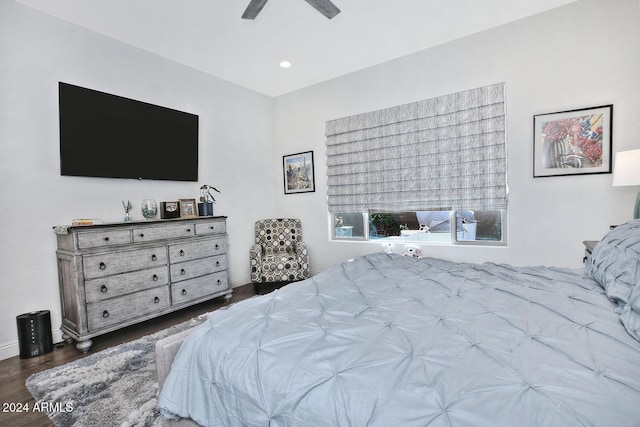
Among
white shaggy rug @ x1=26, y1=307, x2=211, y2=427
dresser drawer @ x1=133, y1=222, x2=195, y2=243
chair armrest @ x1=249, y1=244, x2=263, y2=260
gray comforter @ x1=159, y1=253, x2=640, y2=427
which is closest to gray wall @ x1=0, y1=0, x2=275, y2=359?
dresser drawer @ x1=133, y1=222, x2=195, y2=243

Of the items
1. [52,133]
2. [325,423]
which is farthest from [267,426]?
[52,133]

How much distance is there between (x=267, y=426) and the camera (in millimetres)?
941

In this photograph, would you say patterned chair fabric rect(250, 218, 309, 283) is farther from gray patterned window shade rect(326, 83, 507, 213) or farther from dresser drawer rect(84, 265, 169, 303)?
dresser drawer rect(84, 265, 169, 303)

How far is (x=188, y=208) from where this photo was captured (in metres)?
3.56

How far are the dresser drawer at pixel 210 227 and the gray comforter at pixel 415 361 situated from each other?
7.16 feet

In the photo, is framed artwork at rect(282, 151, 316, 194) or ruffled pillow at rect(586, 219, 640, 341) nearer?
ruffled pillow at rect(586, 219, 640, 341)

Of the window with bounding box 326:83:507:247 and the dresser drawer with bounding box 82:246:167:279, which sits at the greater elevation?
the window with bounding box 326:83:507:247

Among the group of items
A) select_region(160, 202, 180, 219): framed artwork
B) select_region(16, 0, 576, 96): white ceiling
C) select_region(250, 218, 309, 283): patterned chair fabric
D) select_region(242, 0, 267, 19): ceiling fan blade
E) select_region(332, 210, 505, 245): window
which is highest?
select_region(16, 0, 576, 96): white ceiling

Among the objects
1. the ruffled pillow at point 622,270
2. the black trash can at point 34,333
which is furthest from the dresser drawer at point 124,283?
the ruffled pillow at point 622,270

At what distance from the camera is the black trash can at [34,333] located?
96.7 inches

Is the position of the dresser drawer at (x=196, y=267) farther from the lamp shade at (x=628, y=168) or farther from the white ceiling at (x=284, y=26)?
the lamp shade at (x=628, y=168)

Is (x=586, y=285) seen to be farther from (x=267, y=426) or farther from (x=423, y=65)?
(x=423, y=65)

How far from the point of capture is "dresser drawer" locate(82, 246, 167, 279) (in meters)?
2.55

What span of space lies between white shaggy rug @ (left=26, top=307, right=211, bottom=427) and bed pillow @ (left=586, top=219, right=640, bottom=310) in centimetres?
232
